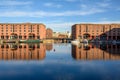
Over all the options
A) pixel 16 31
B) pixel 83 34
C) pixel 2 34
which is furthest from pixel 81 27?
pixel 2 34

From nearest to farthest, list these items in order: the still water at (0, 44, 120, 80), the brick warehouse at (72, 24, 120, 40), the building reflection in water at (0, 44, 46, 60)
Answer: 1. the still water at (0, 44, 120, 80)
2. the building reflection in water at (0, 44, 46, 60)
3. the brick warehouse at (72, 24, 120, 40)

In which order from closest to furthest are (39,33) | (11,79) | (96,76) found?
(11,79) < (96,76) < (39,33)

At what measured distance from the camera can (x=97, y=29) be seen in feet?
518

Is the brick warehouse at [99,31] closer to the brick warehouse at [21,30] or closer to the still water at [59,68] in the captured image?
the brick warehouse at [21,30]

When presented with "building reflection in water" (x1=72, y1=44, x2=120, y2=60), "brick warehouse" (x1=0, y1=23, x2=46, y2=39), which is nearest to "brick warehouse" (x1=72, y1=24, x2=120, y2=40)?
"brick warehouse" (x1=0, y1=23, x2=46, y2=39)

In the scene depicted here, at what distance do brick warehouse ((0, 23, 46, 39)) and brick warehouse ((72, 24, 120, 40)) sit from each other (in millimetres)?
27990

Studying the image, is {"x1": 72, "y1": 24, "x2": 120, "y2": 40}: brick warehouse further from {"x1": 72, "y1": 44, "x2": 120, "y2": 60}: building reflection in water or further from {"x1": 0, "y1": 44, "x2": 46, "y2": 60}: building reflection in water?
{"x1": 0, "y1": 44, "x2": 46, "y2": 60}: building reflection in water

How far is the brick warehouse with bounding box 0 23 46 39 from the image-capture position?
496 feet

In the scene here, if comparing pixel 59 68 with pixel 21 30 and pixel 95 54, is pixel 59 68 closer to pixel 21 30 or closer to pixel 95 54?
pixel 95 54

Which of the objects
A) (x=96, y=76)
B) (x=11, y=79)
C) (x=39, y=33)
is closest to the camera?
(x=11, y=79)

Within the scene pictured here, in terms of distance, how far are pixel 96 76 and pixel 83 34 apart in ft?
446

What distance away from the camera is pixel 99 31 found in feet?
518

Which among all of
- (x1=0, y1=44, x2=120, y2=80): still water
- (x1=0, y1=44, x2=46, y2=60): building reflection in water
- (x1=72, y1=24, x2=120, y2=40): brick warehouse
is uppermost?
(x1=72, y1=24, x2=120, y2=40): brick warehouse

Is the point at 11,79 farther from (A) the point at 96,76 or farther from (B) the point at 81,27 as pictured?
(B) the point at 81,27
